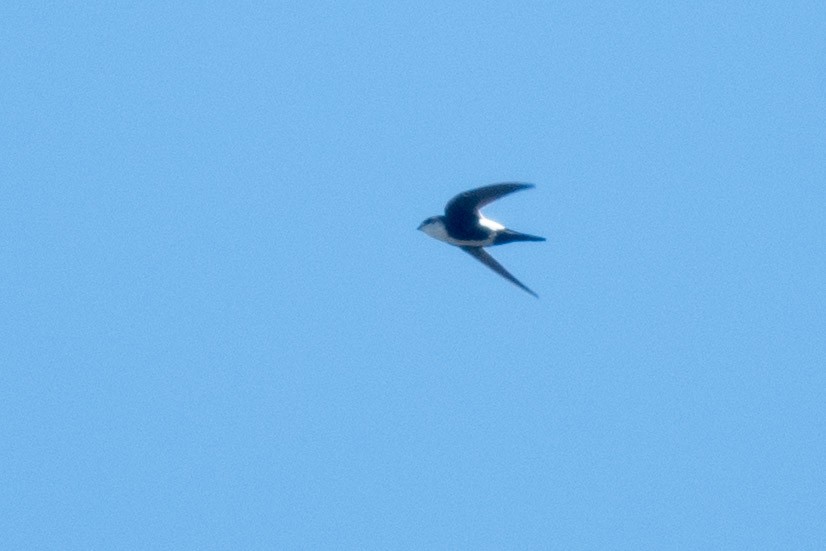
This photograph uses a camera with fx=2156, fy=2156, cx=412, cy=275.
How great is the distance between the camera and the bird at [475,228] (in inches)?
634

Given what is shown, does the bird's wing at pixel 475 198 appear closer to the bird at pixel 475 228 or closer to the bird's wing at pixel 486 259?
the bird at pixel 475 228

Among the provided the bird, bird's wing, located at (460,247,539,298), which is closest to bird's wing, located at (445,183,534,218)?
the bird

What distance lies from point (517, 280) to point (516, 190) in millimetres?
1002

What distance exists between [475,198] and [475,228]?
0.39 metres

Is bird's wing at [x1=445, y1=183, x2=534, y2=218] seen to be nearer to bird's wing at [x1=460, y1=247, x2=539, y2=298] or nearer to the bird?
the bird

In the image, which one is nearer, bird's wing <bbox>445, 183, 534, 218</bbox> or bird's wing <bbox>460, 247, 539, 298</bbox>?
bird's wing <bbox>445, 183, 534, 218</bbox>

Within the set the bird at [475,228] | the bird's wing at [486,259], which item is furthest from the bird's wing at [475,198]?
the bird's wing at [486,259]

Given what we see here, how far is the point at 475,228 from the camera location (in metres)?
16.5

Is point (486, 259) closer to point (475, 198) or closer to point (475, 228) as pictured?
point (475, 228)

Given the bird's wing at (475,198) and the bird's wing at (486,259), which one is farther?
the bird's wing at (486,259)

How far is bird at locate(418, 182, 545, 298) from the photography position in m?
16.1

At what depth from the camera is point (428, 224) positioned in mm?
16750

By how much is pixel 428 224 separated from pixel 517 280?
83cm

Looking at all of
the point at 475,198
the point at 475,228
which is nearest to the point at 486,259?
the point at 475,228
